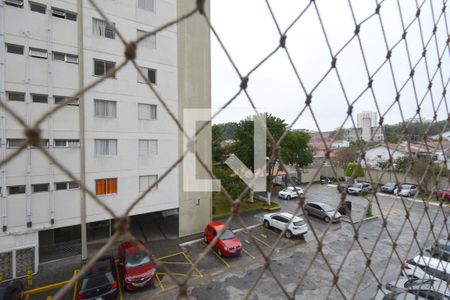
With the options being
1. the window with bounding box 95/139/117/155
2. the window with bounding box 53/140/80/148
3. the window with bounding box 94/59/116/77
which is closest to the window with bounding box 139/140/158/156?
the window with bounding box 95/139/117/155

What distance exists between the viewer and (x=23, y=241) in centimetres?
392

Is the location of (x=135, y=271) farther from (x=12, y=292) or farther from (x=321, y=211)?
(x=321, y=211)

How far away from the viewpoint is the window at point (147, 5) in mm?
4867

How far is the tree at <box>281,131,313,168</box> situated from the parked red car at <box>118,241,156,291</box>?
208 inches

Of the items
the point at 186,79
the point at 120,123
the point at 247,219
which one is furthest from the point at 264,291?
the point at 186,79

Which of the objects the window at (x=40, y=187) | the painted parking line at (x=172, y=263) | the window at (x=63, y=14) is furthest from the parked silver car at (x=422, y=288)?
the window at (x=63, y=14)

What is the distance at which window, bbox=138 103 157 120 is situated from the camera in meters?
4.94

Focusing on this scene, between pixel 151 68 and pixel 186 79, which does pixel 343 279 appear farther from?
pixel 151 68

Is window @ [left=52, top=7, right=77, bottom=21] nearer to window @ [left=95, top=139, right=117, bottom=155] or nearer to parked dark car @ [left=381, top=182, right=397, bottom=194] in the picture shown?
window @ [left=95, top=139, right=117, bottom=155]

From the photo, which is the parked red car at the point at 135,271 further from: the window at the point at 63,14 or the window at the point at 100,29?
the window at the point at 63,14

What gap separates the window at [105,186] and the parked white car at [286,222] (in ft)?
11.5

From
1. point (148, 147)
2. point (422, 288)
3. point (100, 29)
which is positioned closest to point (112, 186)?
point (148, 147)

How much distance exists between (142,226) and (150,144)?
231cm

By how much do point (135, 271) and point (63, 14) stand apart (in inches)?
177
